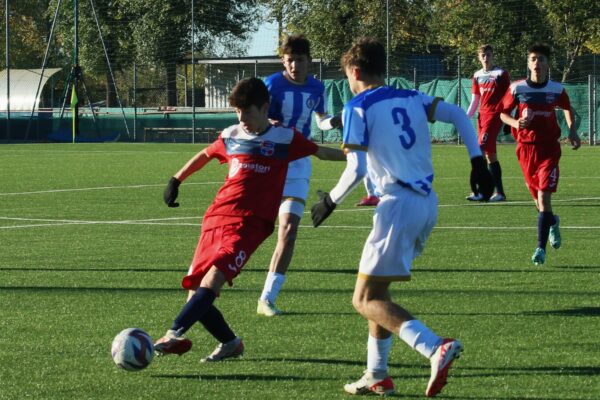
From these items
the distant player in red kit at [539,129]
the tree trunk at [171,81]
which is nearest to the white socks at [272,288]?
the distant player in red kit at [539,129]

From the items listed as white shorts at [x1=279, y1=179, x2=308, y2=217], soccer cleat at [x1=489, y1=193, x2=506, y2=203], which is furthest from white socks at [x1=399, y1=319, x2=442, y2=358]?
soccer cleat at [x1=489, y1=193, x2=506, y2=203]

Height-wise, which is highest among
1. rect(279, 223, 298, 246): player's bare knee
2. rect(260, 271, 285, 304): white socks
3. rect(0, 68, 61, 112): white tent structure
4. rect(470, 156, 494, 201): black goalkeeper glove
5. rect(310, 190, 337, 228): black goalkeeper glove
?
rect(0, 68, 61, 112): white tent structure

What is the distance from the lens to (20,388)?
20.9 ft

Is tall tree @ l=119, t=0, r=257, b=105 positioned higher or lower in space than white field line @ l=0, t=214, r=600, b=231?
higher

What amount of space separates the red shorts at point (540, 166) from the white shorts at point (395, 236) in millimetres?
6031

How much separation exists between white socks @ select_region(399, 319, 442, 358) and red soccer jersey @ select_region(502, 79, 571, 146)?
6.68 metres

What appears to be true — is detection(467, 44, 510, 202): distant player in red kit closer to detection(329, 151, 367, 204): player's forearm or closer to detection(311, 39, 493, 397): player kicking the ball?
detection(311, 39, 493, 397): player kicking the ball

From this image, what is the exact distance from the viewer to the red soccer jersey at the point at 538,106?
40.8 ft

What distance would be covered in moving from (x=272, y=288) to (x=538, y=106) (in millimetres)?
4870

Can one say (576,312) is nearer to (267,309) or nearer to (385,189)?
(267,309)

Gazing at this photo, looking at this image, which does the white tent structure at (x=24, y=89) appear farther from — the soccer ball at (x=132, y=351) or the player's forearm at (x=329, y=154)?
the soccer ball at (x=132, y=351)

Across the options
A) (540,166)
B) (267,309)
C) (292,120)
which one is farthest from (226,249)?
(540,166)

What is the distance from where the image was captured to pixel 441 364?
5801 millimetres

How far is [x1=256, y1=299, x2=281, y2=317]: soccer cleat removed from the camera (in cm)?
872
